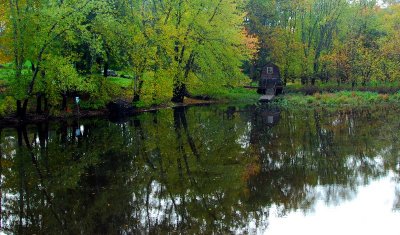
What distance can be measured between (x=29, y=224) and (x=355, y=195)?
31.5 ft

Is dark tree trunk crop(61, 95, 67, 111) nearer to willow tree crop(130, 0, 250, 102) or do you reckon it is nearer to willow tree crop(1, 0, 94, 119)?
willow tree crop(1, 0, 94, 119)

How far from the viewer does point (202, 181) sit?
15.0 meters

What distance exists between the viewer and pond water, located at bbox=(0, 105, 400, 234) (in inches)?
443

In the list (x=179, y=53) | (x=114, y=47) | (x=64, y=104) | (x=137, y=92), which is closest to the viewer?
(x=64, y=104)

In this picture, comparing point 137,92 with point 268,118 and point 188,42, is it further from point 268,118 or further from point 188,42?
point 268,118

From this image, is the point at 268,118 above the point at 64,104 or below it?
below

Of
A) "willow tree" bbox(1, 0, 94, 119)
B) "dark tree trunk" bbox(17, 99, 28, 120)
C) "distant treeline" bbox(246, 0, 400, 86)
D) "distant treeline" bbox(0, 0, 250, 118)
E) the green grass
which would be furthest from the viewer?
"distant treeline" bbox(246, 0, 400, 86)

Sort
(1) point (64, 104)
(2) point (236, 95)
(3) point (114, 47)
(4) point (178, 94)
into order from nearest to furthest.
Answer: (1) point (64, 104) → (3) point (114, 47) → (4) point (178, 94) → (2) point (236, 95)

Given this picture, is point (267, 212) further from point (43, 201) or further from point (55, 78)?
point (55, 78)

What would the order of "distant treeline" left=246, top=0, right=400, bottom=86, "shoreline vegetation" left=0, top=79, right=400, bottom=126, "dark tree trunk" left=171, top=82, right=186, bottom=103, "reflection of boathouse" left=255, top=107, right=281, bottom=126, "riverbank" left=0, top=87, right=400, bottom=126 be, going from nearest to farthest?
"reflection of boathouse" left=255, top=107, right=281, bottom=126, "riverbank" left=0, top=87, right=400, bottom=126, "shoreline vegetation" left=0, top=79, right=400, bottom=126, "dark tree trunk" left=171, top=82, right=186, bottom=103, "distant treeline" left=246, top=0, right=400, bottom=86

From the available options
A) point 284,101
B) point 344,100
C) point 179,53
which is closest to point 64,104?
point 179,53

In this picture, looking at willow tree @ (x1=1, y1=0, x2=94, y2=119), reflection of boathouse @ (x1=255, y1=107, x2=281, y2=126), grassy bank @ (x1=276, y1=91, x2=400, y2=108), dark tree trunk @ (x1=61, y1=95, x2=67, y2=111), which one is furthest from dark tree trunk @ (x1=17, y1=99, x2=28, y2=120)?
grassy bank @ (x1=276, y1=91, x2=400, y2=108)

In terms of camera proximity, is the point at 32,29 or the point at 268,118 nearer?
the point at 32,29

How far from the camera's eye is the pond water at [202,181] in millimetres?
11250
